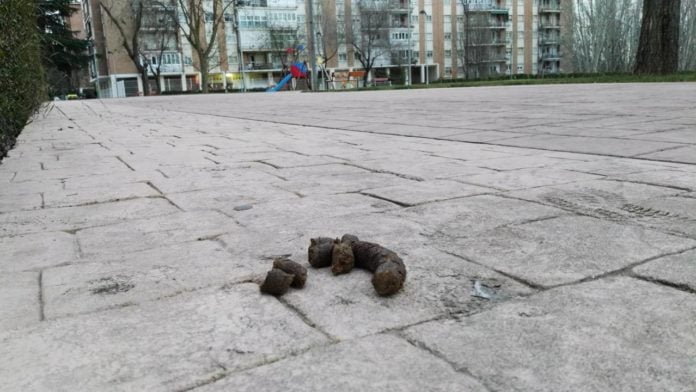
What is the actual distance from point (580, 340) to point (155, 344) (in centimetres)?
94

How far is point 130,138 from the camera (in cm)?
654

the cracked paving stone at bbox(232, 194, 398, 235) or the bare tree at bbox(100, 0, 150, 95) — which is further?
the bare tree at bbox(100, 0, 150, 95)

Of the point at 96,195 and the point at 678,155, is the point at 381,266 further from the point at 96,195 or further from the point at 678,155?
the point at 678,155

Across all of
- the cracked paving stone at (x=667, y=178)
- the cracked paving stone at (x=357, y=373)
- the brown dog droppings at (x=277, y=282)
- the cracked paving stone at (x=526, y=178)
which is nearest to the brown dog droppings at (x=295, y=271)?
the brown dog droppings at (x=277, y=282)

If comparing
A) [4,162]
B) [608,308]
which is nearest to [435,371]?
[608,308]

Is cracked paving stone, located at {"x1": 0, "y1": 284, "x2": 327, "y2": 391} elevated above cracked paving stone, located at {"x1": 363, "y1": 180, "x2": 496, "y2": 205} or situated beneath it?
situated beneath

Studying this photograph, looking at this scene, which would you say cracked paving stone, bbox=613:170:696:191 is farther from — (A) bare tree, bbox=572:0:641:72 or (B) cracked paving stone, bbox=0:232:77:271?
(A) bare tree, bbox=572:0:641:72

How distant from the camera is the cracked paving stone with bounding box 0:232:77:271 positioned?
6.38 ft

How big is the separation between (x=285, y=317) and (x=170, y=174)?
258 centimetres

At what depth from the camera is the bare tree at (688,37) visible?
2978cm

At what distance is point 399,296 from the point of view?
1540mm

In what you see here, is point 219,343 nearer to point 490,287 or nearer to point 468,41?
point 490,287

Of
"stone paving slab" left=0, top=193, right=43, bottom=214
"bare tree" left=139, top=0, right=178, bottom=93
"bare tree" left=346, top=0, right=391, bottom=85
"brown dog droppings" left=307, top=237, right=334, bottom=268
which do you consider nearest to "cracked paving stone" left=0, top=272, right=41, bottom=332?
"brown dog droppings" left=307, top=237, right=334, bottom=268

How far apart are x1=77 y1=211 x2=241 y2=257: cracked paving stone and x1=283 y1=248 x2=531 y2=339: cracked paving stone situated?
680mm
